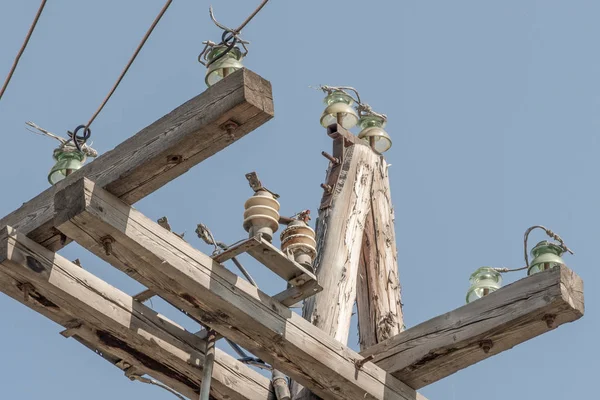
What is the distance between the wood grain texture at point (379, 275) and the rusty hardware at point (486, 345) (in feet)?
2.88

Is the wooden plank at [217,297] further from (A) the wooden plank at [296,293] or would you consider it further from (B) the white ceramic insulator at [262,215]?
(B) the white ceramic insulator at [262,215]

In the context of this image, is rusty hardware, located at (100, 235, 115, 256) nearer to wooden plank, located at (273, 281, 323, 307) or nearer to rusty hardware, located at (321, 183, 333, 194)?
wooden plank, located at (273, 281, 323, 307)

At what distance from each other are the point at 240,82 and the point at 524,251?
2122 millimetres

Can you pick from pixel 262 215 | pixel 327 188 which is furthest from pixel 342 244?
pixel 262 215

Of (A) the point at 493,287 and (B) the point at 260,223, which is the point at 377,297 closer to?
(A) the point at 493,287

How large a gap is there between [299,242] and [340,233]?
1.00 metres

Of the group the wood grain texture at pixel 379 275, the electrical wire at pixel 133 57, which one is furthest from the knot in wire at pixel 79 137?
the wood grain texture at pixel 379 275

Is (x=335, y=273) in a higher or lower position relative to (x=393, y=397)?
higher

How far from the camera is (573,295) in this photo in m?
6.56

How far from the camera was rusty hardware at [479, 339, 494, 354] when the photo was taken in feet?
22.0

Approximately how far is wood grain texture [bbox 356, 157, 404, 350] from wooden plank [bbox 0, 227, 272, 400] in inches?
36.9

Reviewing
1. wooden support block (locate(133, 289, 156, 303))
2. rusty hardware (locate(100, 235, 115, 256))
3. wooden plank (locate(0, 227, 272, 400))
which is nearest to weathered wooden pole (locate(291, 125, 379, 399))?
wooden plank (locate(0, 227, 272, 400))

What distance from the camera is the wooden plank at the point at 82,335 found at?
6.28 metres

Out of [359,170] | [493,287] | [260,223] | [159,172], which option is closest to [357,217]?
[359,170]
